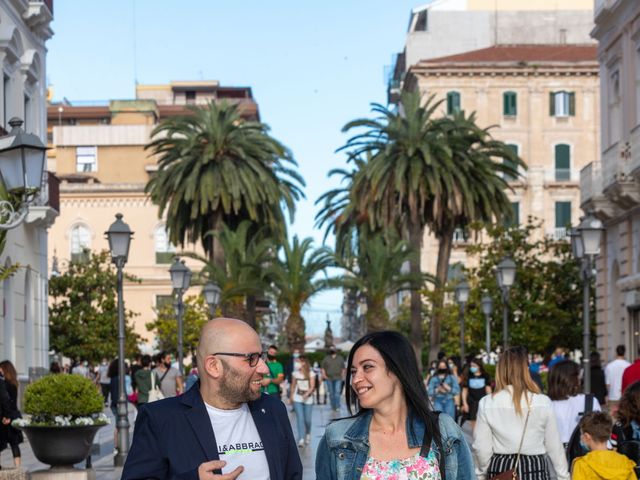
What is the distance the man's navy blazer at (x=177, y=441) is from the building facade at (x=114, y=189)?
211 ft

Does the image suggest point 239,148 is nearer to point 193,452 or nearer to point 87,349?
point 87,349

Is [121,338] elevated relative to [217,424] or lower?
lower

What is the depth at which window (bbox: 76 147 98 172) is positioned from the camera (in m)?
86.5

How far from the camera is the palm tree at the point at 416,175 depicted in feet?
147

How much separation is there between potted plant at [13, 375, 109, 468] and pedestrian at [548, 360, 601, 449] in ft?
21.9

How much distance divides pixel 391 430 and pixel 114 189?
248ft

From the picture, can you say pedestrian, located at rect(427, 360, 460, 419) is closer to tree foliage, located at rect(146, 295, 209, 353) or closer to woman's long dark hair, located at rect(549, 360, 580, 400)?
woman's long dark hair, located at rect(549, 360, 580, 400)

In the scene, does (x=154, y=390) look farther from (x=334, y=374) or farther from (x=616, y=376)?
(x=334, y=374)

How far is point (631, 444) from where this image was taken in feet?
27.9

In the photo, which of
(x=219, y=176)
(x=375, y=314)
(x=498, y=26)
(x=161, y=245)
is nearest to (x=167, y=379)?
(x=219, y=176)

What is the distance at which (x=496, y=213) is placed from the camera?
46.1m

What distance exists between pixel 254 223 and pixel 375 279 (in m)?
4.82

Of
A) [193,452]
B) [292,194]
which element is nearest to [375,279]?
[292,194]

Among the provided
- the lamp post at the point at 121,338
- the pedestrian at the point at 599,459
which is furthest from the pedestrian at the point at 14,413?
the pedestrian at the point at 599,459
